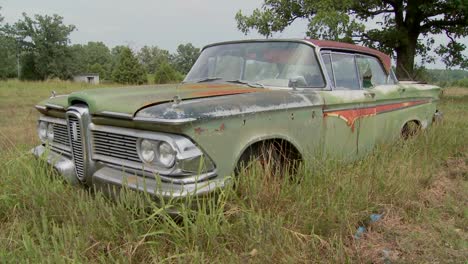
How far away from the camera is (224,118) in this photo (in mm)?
2730

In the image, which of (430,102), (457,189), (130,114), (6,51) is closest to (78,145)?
(130,114)

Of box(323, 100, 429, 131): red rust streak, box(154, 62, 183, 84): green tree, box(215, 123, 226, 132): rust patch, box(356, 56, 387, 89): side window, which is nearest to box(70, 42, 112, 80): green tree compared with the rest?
box(154, 62, 183, 84): green tree

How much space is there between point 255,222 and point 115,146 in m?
1.17

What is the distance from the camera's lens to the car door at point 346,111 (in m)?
3.75

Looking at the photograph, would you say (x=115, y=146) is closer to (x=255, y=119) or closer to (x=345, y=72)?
(x=255, y=119)

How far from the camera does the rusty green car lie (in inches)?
103

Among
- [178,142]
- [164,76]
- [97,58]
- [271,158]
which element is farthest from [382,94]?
[97,58]

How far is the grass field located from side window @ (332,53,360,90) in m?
1.00

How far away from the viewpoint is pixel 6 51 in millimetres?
49188

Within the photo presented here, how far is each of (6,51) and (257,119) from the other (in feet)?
182

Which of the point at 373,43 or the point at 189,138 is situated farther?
the point at 373,43

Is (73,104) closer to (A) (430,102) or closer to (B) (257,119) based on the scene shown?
(B) (257,119)

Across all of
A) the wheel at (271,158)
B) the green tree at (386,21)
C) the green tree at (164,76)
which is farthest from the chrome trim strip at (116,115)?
the green tree at (164,76)

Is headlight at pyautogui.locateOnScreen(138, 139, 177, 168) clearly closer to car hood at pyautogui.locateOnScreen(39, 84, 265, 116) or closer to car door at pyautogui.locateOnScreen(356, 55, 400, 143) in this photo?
car hood at pyautogui.locateOnScreen(39, 84, 265, 116)
